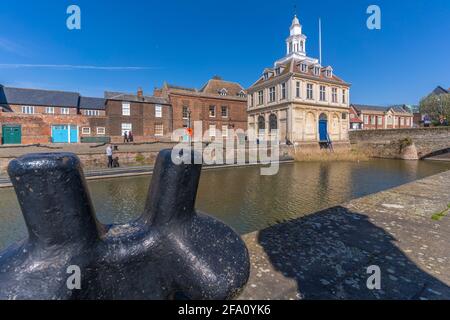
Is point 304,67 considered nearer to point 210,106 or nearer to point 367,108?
point 210,106

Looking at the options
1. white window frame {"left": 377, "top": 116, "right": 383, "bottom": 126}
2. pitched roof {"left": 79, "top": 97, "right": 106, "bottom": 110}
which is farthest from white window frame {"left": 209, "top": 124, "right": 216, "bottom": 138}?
white window frame {"left": 377, "top": 116, "right": 383, "bottom": 126}

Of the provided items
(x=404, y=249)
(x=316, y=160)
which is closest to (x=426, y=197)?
(x=404, y=249)

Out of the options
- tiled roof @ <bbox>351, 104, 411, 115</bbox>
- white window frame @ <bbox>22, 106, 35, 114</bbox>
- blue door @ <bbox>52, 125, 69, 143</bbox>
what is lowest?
blue door @ <bbox>52, 125, 69, 143</bbox>

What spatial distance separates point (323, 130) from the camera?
32875mm

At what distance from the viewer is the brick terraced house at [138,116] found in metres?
30.8

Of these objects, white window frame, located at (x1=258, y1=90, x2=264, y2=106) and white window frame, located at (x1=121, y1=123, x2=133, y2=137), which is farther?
white window frame, located at (x1=258, y1=90, x2=264, y2=106)

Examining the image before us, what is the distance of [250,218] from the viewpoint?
24.9ft

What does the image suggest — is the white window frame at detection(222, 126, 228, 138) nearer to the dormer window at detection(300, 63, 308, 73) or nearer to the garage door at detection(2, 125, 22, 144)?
the dormer window at detection(300, 63, 308, 73)

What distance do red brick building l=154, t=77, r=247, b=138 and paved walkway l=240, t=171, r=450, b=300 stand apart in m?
32.0

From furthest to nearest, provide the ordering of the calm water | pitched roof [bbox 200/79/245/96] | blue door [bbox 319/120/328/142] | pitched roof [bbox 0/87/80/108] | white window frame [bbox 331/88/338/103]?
pitched roof [bbox 200/79/245/96]
pitched roof [bbox 0/87/80/108]
white window frame [bbox 331/88/338/103]
blue door [bbox 319/120/328/142]
the calm water

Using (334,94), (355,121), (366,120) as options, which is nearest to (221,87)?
(334,94)

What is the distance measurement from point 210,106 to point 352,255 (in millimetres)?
34819

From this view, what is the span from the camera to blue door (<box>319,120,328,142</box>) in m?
32.5

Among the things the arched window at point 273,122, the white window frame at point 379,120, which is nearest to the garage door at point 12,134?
the arched window at point 273,122
